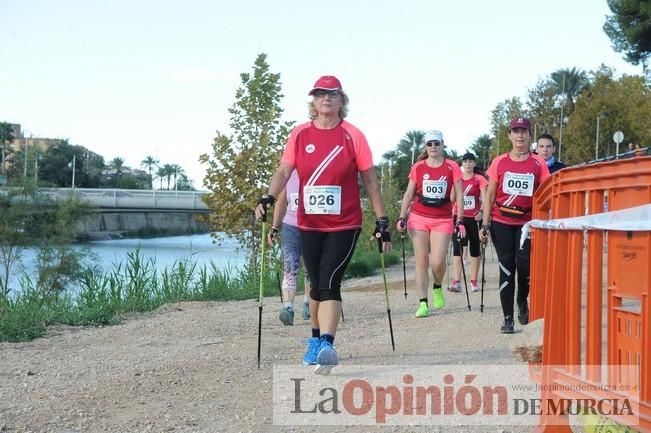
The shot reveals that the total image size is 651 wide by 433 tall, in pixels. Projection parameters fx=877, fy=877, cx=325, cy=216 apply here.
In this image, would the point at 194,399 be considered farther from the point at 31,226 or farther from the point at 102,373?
the point at 31,226

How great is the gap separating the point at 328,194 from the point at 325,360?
1276 mm

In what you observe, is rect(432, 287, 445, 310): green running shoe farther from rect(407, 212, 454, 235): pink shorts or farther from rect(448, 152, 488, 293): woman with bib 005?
rect(448, 152, 488, 293): woman with bib 005

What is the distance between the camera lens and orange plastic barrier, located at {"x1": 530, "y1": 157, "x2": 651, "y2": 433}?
3.30m

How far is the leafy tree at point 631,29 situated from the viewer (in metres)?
36.7

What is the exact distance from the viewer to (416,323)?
970cm

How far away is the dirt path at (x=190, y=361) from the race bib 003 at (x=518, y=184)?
55.1 inches

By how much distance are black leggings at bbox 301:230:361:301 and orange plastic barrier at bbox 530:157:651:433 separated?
246cm

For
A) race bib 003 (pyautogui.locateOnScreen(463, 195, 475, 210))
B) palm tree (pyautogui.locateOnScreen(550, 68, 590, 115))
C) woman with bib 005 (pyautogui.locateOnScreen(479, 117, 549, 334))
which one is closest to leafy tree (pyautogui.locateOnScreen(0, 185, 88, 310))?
race bib 003 (pyautogui.locateOnScreen(463, 195, 475, 210))

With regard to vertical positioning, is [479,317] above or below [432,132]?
below

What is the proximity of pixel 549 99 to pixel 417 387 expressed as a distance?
55604 millimetres

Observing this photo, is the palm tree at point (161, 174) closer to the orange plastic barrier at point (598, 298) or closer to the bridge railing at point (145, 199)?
the bridge railing at point (145, 199)

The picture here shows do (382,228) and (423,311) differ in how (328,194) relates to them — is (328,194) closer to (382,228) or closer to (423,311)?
(382,228)

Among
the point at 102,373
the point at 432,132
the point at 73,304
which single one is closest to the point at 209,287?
the point at 73,304

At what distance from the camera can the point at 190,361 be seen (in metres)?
7.34
